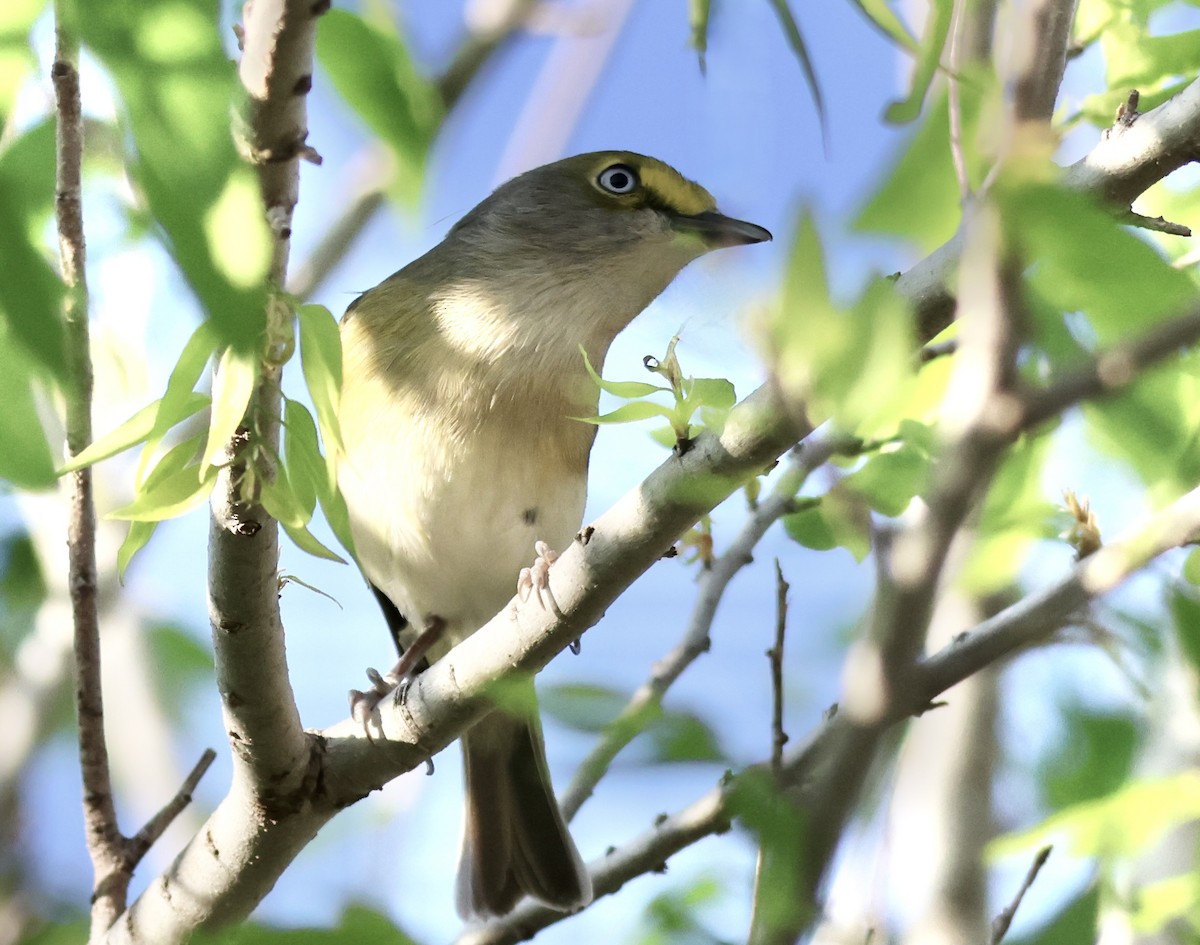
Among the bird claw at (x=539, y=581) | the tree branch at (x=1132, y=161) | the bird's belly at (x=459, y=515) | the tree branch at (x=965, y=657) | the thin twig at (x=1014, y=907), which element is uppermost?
the tree branch at (x=1132, y=161)

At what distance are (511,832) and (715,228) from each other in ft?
6.47

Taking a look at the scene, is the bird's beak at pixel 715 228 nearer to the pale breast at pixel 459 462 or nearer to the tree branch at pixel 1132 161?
the pale breast at pixel 459 462

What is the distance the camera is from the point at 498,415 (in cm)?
386

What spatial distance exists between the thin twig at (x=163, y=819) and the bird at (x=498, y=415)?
48cm

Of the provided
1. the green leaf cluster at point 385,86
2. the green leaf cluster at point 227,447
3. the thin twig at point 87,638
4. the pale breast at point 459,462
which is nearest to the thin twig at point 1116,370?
the green leaf cluster at point 385,86

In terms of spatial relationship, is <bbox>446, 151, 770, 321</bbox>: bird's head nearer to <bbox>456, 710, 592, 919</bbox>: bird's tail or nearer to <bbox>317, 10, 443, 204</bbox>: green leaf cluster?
<bbox>456, 710, 592, 919</bbox>: bird's tail

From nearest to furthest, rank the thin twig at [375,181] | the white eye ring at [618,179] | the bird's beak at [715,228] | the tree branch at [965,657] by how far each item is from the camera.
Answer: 1. the tree branch at [965,657]
2. the bird's beak at [715,228]
3. the white eye ring at [618,179]
4. the thin twig at [375,181]

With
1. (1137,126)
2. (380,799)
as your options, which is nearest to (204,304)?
(1137,126)

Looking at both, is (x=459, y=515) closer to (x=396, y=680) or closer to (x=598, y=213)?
(x=396, y=680)

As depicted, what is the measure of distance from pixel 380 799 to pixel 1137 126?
17.1 feet

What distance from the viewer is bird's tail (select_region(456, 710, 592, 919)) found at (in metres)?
3.92

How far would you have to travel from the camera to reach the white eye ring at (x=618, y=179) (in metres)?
4.48

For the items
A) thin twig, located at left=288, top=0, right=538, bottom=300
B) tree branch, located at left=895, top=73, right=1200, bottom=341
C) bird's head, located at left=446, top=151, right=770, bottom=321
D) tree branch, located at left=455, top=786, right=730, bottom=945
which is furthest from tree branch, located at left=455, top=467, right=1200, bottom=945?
thin twig, located at left=288, top=0, right=538, bottom=300

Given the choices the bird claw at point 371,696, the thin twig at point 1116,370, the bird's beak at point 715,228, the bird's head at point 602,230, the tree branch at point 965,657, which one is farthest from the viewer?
the bird's head at point 602,230
